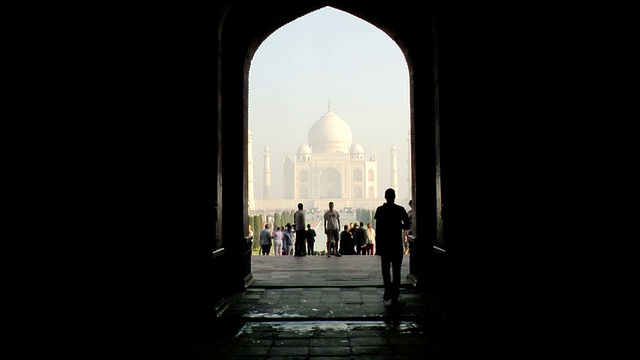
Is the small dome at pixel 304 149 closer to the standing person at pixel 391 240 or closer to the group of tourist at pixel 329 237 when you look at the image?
the group of tourist at pixel 329 237

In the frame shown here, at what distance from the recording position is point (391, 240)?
4.13m

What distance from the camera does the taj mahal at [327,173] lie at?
53.5 m

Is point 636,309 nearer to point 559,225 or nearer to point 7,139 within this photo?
point 559,225

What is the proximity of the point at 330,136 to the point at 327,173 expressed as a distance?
3.65 m

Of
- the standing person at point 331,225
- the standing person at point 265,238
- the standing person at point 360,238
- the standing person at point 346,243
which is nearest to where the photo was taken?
the standing person at point 331,225

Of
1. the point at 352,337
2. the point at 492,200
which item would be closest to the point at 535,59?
the point at 492,200

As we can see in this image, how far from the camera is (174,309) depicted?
3.31 meters

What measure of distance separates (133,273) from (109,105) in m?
0.99

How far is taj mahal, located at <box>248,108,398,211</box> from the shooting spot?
176ft

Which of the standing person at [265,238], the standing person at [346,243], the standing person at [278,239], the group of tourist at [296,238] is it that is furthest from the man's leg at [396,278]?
the standing person at [278,239]

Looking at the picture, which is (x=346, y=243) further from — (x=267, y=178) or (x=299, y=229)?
(x=267, y=178)

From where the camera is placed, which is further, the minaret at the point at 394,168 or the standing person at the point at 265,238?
the minaret at the point at 394,168

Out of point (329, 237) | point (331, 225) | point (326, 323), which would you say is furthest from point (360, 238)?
point (326, 323)

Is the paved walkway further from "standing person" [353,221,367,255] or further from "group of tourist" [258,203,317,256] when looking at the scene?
"standing person" [353,221,367,255]
